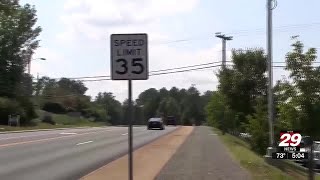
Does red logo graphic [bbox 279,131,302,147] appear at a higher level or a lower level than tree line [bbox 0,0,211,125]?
lower

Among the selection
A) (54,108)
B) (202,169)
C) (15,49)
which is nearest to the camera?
(202,169)

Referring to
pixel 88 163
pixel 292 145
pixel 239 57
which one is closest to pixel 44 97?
pixel 239 57

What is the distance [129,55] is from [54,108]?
10038 cm

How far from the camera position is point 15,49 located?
80.2 meters

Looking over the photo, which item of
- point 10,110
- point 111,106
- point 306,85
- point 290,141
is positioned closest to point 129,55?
point 290,141

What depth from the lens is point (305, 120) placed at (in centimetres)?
2002

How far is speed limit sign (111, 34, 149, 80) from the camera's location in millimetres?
10102

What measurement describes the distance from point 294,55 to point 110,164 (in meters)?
7.71

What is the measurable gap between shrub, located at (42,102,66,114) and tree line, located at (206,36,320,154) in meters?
62.5

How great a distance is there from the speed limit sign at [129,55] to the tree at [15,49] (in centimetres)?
6681

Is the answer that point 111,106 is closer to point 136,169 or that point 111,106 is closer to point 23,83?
point 23,83

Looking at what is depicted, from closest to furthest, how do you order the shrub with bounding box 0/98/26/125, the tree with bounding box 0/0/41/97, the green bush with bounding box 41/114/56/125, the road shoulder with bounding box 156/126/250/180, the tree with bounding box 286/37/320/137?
1. the road shoulder with bounding box 156/126/250/180
2. the tree with bounding box 286/37/320/137
3. the shrub with bounding box 0/98/26/125
4. the tree with bounding box 0/0/41/97
5. the green bush with bounding box 41/114/56/125

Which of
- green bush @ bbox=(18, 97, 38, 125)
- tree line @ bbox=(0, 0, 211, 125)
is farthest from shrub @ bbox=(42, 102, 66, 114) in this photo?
green bush @ bbox=(18, 97, 38, 125)

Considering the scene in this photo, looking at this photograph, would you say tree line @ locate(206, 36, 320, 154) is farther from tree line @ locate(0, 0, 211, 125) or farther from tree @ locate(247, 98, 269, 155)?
tree line @ locate(0, 0, 211, 125)
